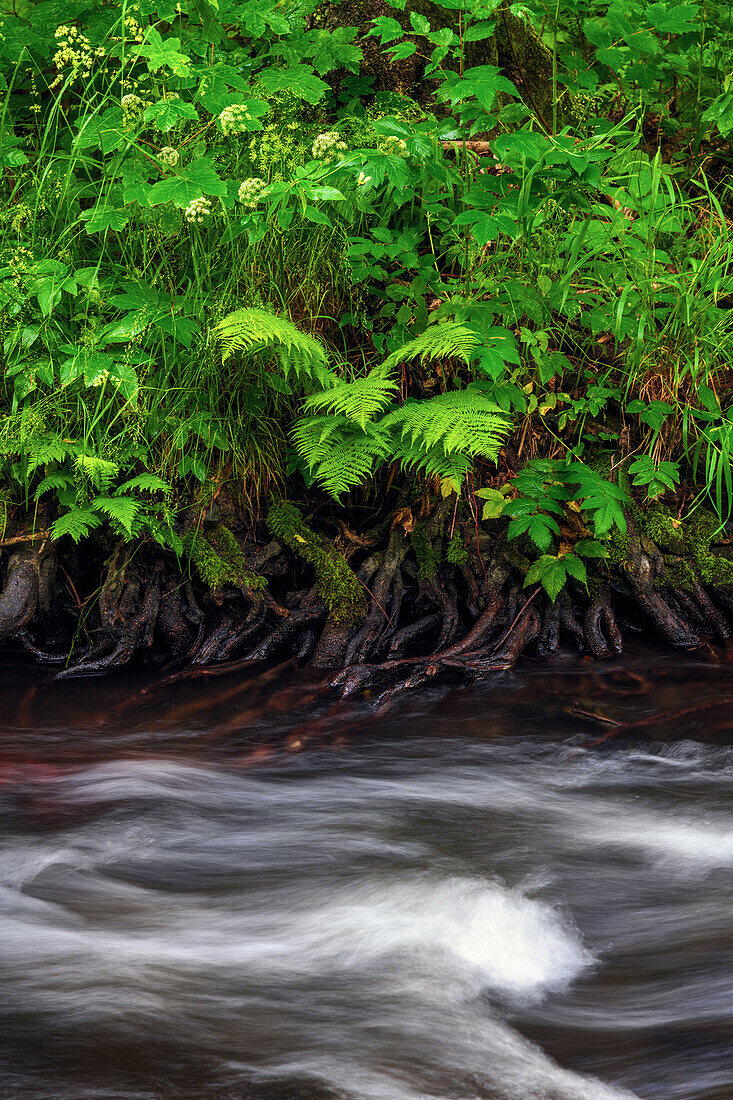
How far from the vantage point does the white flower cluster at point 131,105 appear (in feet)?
10.6

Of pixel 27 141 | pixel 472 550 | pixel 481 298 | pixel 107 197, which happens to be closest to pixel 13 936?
pixel 472 550

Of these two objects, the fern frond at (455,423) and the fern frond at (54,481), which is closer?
the fern frond at (455,423)

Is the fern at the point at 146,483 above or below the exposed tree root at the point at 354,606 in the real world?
above

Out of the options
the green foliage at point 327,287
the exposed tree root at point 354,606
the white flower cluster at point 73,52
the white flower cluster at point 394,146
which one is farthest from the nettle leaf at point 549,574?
the white flower cluster at point 73,52

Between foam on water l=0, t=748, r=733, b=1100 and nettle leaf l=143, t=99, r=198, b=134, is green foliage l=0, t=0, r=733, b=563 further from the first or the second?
foam on water l=0, t=748, r=733, b=1100

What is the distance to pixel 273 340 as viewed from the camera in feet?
10.9

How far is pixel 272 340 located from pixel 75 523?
0.99 meters

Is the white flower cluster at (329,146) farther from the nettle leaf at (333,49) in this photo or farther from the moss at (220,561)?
the moss at (220,561)

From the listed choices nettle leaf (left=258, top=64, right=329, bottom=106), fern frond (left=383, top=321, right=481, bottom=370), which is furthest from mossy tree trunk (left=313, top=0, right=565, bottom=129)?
fern frond (left=383, top=321, right=481, bottom=370)

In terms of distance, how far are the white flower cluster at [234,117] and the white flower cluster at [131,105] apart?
0.39 meters

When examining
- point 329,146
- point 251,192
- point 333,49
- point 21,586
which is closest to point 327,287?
point 329,146

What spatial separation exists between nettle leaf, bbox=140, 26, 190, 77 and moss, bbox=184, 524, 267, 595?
168 cm

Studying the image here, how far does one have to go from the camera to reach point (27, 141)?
3.83 m

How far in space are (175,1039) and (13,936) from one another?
62 centimetres
